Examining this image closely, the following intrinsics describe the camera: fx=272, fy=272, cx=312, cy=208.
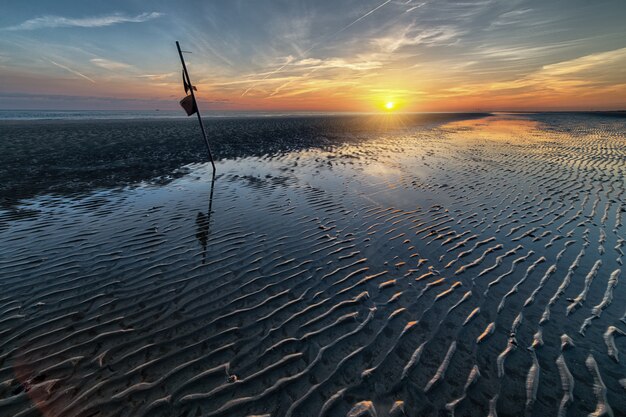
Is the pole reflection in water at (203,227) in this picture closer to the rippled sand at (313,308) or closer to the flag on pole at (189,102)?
the rippled sand at (313,308)

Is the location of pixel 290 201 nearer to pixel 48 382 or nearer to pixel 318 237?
pixel 318 237

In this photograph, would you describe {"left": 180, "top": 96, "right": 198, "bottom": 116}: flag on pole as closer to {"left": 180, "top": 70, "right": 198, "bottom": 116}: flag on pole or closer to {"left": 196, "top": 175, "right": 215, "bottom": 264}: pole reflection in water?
{"left": 180, "top": 70, "right": 198, "bottom": 116}: flag on pole

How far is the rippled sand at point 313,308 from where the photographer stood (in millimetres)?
3906

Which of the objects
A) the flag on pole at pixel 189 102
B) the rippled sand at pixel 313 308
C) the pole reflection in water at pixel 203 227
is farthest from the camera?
the flag on pole at pixel 189 102

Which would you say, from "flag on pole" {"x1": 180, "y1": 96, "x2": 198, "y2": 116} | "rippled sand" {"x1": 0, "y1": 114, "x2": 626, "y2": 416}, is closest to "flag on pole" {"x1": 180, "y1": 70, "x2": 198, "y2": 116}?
"flag on pole" {"x1": 180, "y1": 96, "x2": 198, "y2": 116}

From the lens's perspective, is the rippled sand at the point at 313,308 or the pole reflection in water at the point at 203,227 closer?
the rippled sand at the point at 313,308

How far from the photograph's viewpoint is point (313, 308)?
5.64 m

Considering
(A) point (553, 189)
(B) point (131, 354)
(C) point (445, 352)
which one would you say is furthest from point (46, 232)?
(A) point (553, 189)

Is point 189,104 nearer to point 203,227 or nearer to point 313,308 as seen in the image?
point 203,227

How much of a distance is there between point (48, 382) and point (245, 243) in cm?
502

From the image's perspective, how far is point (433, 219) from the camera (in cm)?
1010

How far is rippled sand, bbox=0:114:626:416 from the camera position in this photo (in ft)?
12.8

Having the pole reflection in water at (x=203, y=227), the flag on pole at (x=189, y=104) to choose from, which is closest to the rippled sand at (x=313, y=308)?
the pole reflection in water at (x=203, y=227)

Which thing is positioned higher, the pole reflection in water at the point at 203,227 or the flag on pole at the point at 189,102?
the flag on pole at the point at 189,102
